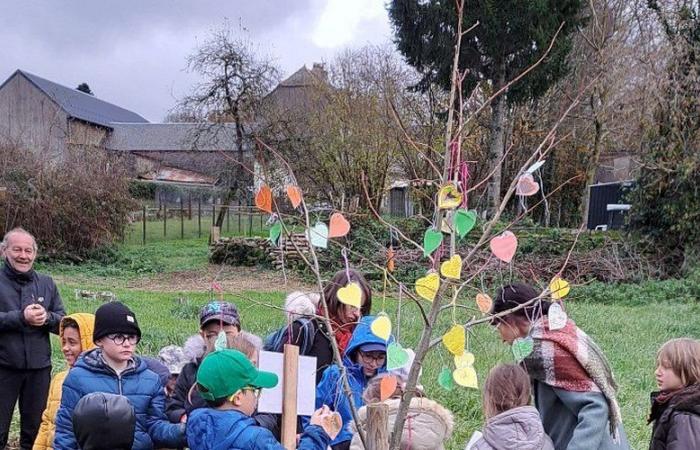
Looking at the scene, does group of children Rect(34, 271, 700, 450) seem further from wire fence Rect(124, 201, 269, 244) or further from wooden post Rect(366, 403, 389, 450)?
wire fence Rect(124, 201, 269, 244)

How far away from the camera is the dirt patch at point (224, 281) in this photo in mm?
13914

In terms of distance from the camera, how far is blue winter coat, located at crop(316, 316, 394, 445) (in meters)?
2.58

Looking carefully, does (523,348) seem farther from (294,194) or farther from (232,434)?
(232,434)

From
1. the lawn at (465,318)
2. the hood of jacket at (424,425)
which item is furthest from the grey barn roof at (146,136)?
the hood of jacket at (424,425)

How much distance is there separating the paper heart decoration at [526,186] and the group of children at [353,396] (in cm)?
62

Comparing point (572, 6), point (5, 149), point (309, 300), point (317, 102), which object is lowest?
point (309, 300)

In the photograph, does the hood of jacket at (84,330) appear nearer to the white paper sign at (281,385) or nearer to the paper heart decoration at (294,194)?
the white paper sign at (281,385)

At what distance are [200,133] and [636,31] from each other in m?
15.2

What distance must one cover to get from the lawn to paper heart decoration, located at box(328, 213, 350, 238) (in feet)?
1.33

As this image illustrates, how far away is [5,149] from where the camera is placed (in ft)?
55.6

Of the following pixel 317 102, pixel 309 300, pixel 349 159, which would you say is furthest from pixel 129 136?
pixel 309 300

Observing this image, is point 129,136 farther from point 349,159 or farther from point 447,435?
point 447,435

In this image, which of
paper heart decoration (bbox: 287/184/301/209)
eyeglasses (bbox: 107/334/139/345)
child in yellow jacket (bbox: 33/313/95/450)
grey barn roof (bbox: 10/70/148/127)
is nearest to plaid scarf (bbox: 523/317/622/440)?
paper heart decoration (bbox: 287/184/301/209)

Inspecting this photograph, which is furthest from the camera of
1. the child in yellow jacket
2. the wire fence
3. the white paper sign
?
the wire fence
